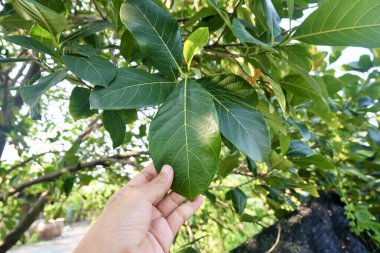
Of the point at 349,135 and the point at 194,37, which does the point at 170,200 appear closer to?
the point at 194,37

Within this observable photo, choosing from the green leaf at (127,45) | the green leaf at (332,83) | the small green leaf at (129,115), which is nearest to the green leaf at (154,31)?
the green leaf at (127,45)

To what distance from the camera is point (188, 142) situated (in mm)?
437

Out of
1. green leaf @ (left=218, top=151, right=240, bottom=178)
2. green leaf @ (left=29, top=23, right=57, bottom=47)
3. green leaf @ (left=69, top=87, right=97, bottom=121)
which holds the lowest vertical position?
green leaf @ (left=218, top=151, right=240, bottom=178)

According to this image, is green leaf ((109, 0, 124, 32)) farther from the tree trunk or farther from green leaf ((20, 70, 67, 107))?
the tree trunk

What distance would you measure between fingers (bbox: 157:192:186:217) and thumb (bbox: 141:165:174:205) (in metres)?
0.15

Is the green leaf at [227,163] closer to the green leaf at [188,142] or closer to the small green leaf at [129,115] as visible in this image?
the small green leaf at [129,115]

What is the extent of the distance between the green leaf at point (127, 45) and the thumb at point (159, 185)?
0.81 ft

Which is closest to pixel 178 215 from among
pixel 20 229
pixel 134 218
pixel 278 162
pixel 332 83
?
pixel 134 218

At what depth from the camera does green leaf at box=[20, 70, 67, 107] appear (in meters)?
0.45

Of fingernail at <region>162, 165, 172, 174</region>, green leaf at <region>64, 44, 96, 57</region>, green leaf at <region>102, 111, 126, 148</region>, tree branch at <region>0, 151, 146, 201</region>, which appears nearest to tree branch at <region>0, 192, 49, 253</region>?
tree branch at <region>0, 151, 146, 201</region>

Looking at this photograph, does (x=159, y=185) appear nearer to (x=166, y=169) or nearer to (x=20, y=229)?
(x=166, y=169)

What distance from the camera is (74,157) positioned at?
1426 millimetres

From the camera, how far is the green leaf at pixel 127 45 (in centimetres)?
63

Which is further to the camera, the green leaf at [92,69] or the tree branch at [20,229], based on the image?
the tree branch at [20,229]
